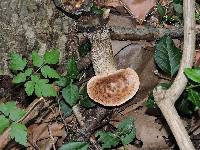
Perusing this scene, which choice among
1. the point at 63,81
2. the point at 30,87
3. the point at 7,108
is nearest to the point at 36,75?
the point at 30,87

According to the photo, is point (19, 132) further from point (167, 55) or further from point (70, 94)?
point (167, 55)

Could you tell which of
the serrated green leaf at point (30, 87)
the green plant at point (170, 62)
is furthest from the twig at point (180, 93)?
the serrated green leaf at point (30, 87)

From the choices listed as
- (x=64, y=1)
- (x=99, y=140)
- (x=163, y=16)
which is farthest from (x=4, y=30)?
(x=163, y=16)

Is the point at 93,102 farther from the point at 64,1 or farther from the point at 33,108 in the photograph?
the point at 64,1

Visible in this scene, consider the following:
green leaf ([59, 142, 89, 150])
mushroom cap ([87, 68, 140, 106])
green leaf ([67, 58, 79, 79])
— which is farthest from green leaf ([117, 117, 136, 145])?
green leaf ([67, 58, 79, 79])

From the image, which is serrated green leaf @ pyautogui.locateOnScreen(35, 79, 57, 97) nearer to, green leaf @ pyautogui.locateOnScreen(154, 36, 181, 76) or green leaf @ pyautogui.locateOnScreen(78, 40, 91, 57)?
green leaf @ pyautogui.locateOnScreen(78, 40, 91, 57)

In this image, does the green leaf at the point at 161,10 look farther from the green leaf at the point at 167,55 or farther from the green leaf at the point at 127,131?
the green leaf at the point at 127,131
